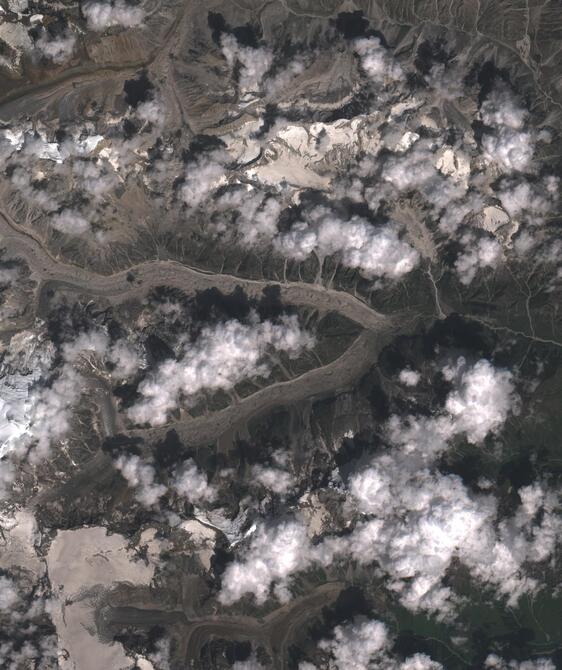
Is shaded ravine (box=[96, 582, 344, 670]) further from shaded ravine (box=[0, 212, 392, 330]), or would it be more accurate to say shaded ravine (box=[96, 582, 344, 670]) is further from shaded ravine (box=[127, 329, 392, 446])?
shaded ravine (box=[0, 212, 392, 330])

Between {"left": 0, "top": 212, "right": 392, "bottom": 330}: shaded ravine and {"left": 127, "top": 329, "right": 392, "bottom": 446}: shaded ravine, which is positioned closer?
{"left": 127, "top": 329, "right": 392, "bottom": 446}: shaded ravine

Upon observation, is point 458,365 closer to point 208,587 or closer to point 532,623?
point 532,623

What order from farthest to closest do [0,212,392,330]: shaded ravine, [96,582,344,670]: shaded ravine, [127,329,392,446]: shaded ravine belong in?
1. [0,212,392,330]: shaded ravine
2. [127,329,392,446]: shaded ravine
3. [96,582,344,670]: shaded ravine

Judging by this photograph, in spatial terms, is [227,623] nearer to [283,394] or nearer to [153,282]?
[283,394]

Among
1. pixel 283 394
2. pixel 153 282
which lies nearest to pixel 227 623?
pixel 283 394

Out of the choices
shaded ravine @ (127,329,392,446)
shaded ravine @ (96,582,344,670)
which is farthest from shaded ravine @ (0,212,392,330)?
shaded ravine @ (96,582,344,670)

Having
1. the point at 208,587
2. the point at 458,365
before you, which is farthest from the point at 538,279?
the point at 208,587

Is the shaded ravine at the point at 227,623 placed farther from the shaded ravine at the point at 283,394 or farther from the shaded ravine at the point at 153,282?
the shaded ravine at the point at 153,282

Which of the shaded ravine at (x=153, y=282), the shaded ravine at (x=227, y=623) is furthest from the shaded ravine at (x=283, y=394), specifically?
the shaded ravine at (x=227, y=623)

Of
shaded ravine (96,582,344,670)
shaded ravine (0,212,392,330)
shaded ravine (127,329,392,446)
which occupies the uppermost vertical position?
shaded ravine (0,212,392,330)

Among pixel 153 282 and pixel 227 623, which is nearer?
pixel 227 623

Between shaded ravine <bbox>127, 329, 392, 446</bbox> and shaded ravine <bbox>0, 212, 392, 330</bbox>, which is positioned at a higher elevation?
shaded ravine <bbox>0, 212, 392, 330</bbox>
